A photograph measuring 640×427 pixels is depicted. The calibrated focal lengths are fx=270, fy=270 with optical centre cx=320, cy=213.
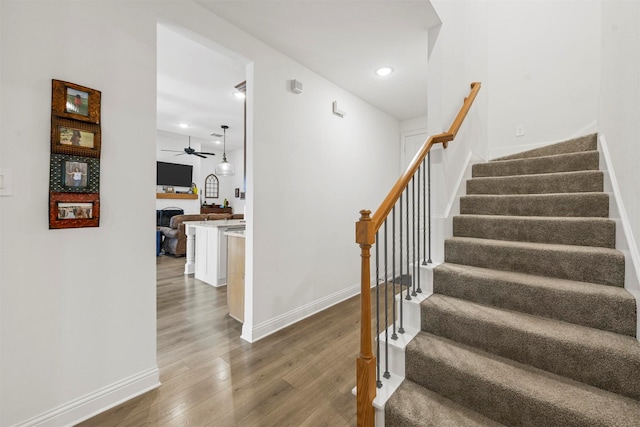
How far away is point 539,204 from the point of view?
7.01 ft

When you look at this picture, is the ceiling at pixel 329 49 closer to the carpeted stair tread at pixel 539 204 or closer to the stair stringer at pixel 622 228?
the carpeted stair tread at pixel 539 204

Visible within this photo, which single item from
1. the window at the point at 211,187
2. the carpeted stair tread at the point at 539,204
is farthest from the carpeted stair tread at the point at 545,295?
the window at the point at 211,187

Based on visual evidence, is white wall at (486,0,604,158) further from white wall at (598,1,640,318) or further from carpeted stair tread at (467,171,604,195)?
white wall at (598,1,640,318)

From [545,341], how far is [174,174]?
8.08 m

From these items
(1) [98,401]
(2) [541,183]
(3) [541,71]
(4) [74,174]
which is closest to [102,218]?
(4) [74,174]

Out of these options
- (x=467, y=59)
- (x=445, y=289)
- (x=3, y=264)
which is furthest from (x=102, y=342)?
(x=467, y=59)

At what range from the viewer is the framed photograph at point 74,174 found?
4.82 ft

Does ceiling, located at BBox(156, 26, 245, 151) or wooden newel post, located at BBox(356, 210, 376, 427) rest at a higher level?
ceiling, located at BBox(156, 26, 245, 151)

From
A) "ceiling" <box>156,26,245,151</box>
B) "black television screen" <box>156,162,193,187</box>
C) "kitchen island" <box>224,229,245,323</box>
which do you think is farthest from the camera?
"black television screen" <box>156,162,193,187</box>

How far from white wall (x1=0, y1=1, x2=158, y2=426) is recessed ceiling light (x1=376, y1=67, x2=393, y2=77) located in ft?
7.27

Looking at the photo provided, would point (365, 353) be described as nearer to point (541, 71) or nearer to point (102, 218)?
point (102, 218)

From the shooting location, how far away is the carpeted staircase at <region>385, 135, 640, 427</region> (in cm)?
120

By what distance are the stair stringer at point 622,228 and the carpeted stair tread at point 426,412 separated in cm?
91

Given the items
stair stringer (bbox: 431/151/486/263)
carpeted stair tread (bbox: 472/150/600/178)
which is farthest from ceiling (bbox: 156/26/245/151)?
carpeted stair tread (bbox: 472/150/600/178)
